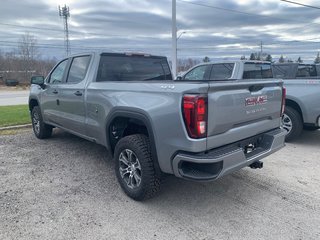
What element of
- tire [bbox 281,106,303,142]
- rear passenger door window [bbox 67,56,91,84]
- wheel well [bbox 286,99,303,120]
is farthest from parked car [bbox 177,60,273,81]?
rear passenger door window [bbox 67,56,91,84]

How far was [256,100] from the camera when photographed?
3.43 metres

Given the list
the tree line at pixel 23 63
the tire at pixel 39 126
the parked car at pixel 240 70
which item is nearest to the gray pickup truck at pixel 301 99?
the parked car at pixel 240 70

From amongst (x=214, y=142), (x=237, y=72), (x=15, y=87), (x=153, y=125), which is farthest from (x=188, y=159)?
(x=15, y=87)

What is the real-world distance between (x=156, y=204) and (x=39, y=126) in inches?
164

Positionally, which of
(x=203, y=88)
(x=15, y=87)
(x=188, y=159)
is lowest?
(x=15, y=87)

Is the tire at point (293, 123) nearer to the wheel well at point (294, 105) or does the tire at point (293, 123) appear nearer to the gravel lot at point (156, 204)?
the wheel well at point (294, 105)

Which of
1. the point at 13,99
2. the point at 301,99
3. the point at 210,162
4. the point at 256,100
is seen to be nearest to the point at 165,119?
the point at 210,162

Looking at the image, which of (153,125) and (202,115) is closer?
(202,115)

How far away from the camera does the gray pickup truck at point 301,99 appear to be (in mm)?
6047

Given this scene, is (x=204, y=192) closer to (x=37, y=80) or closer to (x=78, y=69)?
(x=78, y=69)

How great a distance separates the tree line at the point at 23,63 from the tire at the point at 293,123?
42.0 metres

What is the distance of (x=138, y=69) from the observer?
4.86m

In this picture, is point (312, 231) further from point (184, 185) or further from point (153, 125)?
point (153, 125)

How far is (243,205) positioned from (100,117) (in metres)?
2.24
